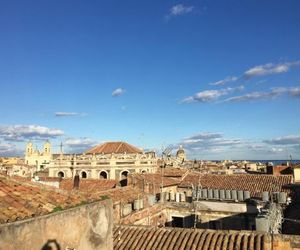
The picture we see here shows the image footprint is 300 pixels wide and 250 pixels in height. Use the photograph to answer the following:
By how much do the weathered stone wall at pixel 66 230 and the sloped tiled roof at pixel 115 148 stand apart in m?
45.2

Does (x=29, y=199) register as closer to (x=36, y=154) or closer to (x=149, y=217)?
(x=149, y=217)

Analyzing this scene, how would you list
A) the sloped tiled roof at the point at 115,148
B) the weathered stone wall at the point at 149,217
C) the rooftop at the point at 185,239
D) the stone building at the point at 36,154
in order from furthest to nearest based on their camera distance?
the stone building at the point at 36,154 < the sloped tiled roof at the point at 115,148 < the weathered stone wall at the point at 149,217 < the rooftop at the point at 185,239

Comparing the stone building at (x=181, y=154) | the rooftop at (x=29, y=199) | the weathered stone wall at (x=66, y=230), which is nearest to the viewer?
the weathered stone wall at (x=66, y=230)

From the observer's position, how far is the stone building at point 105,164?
47.1 meters

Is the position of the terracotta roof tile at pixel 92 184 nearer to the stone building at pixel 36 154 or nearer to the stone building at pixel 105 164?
the stone building at pixel 105 164

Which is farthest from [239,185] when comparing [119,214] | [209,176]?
[119,214]

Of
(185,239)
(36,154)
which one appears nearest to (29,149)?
(36,154)

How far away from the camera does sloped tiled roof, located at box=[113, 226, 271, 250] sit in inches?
458

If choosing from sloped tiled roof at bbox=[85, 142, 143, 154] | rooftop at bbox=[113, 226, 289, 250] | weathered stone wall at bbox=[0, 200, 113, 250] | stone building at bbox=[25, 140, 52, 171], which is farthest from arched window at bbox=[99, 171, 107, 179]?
stone building at bbox=[25, 140, 52, 171]

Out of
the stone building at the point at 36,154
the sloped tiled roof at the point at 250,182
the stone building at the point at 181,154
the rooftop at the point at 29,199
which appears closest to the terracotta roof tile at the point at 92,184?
the sloped tiled roof at the point at 250,182

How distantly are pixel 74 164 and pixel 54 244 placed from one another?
151 ft

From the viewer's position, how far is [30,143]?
4043 inches

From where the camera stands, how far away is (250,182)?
1112 inches

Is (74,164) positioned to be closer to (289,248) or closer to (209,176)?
(209,176)
